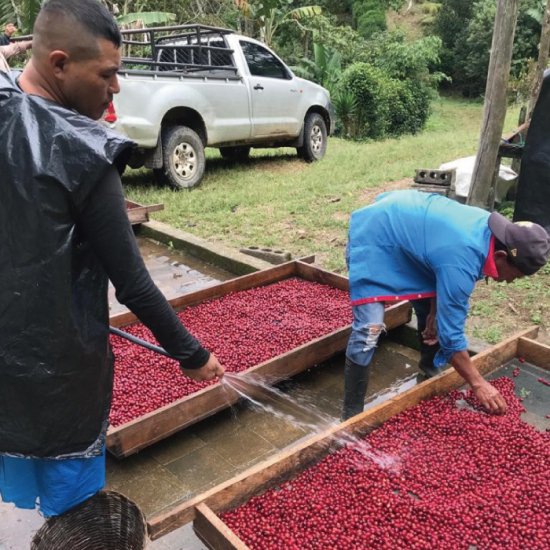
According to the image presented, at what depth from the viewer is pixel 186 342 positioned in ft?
5.95

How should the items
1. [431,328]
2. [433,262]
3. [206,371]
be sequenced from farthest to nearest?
[431,328] < [433,262] < [206,371]

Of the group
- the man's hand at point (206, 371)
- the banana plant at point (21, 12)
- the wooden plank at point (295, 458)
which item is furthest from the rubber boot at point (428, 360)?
the banana plant at point (21, 12)

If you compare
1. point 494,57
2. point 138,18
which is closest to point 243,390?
point 494,57

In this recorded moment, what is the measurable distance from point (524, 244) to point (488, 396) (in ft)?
2.78

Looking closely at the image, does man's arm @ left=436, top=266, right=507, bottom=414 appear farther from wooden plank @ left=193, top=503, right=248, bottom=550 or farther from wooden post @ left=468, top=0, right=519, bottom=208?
wooden post @ left=468, top=0, right=519, bottom=208

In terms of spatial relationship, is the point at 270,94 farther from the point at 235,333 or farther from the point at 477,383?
the point at 477,383

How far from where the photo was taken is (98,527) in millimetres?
2115

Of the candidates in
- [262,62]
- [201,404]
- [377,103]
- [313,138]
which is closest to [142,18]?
[262,62]

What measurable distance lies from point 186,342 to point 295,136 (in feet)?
28.7

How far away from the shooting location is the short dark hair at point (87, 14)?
1.43m

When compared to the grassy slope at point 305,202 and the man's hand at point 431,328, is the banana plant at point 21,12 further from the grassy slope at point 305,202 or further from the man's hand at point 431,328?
the man's hand at point 431,328

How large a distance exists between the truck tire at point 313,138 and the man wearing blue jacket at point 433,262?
7631 mm

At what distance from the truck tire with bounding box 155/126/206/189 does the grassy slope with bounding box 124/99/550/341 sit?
0.18 m

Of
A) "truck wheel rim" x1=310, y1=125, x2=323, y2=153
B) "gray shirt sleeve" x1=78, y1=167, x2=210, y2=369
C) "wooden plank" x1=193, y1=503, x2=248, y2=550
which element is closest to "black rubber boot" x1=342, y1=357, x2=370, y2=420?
"wooden plank" x1=193, y1=503, x2=248, y2=550
